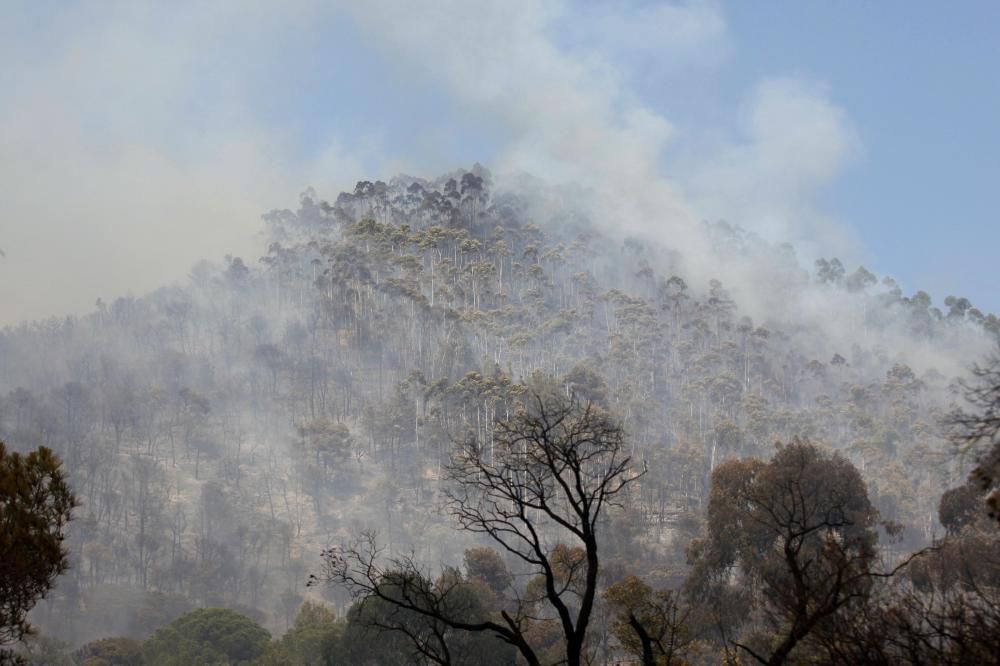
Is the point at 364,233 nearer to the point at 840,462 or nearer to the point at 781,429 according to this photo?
the point at 781,429

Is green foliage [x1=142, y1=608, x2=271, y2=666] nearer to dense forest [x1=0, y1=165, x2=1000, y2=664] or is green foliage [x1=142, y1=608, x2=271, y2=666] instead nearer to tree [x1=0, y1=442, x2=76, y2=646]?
dense forest [x1=0, y1=165, x2=1000, y2=664]

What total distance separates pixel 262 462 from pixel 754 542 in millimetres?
79995

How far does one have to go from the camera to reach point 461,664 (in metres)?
39.3

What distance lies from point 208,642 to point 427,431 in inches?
2358

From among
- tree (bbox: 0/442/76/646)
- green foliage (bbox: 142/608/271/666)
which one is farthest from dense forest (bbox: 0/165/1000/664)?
tree (bbox: 0/442/76/646)

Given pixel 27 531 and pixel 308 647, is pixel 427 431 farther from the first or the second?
pixel 27 531

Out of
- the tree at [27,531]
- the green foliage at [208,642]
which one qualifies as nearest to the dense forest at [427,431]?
the green foliage at [208,642]

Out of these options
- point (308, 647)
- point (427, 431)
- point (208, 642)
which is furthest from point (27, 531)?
point (427, 431)

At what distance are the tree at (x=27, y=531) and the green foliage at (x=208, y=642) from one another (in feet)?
123

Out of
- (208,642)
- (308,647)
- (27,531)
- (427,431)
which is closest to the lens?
(27,531)

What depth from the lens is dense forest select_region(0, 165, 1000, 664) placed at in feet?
149

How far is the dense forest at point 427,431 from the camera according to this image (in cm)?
4556

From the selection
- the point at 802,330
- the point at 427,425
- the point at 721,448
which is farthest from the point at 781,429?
the point at 802,330

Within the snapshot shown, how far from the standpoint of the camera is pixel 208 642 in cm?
5244
